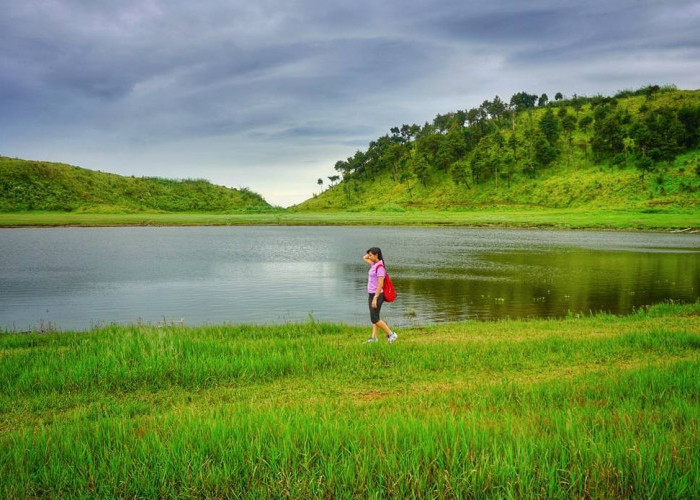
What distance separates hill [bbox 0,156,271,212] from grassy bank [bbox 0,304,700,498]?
13875 cm

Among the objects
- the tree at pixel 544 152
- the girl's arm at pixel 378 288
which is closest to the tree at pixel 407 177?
the tree at pixel 544 152

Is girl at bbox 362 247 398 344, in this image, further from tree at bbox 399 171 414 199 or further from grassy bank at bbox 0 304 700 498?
tree at bbox 399 171 414 199

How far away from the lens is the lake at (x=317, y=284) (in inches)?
867

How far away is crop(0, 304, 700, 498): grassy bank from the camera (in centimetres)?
465

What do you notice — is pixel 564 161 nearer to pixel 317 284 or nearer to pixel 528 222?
pixel 528 222

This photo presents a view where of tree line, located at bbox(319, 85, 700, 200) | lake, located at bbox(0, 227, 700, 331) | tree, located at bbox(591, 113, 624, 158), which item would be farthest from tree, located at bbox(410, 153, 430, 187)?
lake, located at bbox(0, 227, 700, 331)

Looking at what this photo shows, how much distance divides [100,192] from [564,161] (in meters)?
147

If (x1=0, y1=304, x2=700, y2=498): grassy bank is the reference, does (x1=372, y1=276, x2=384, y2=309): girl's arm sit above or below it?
above

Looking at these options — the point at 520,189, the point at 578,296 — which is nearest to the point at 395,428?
the point at 578,296

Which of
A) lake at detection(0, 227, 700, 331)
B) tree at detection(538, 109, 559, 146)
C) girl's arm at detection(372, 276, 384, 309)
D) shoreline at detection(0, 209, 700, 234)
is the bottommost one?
lake at detection(0, 227, 700, 331)

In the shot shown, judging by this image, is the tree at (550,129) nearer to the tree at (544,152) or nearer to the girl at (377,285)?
the tree at (544,152)

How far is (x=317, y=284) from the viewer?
3073 cm

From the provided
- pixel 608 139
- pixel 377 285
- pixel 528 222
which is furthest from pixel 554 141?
pixel 377 285

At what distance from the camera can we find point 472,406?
7234 millimetres
